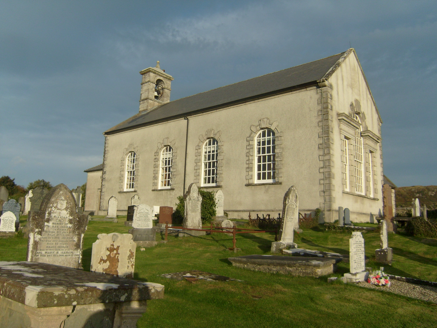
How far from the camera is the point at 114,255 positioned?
6.57 metres

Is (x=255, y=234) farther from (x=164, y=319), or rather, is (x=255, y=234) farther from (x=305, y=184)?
(x=164, y=319)

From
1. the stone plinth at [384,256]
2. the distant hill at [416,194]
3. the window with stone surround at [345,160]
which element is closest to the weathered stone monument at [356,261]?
the stone plinth at [384,256]

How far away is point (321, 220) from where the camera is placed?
18125 millimetres

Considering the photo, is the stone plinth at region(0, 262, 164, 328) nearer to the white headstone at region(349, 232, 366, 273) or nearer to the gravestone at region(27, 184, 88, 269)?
the gravestone at region(27, 184, 88, 269)

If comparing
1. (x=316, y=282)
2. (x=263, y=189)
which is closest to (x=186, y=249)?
(x=316, y=282)

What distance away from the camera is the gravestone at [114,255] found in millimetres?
6445

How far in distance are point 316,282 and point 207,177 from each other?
16260mm

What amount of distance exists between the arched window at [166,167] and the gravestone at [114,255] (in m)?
20.0

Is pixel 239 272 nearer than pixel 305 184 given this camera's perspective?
Yes

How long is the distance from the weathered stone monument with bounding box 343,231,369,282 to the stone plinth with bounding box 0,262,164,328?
706 centimetres

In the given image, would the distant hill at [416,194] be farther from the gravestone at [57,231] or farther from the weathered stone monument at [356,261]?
the gravestone at [57,231]

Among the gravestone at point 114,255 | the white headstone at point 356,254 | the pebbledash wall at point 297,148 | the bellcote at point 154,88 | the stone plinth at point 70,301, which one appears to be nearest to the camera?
the stone plinth at point 70,301

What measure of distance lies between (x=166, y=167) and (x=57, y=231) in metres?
19.3

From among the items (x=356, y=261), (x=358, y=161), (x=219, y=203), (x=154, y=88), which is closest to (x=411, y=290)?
(x=356, y=261)
